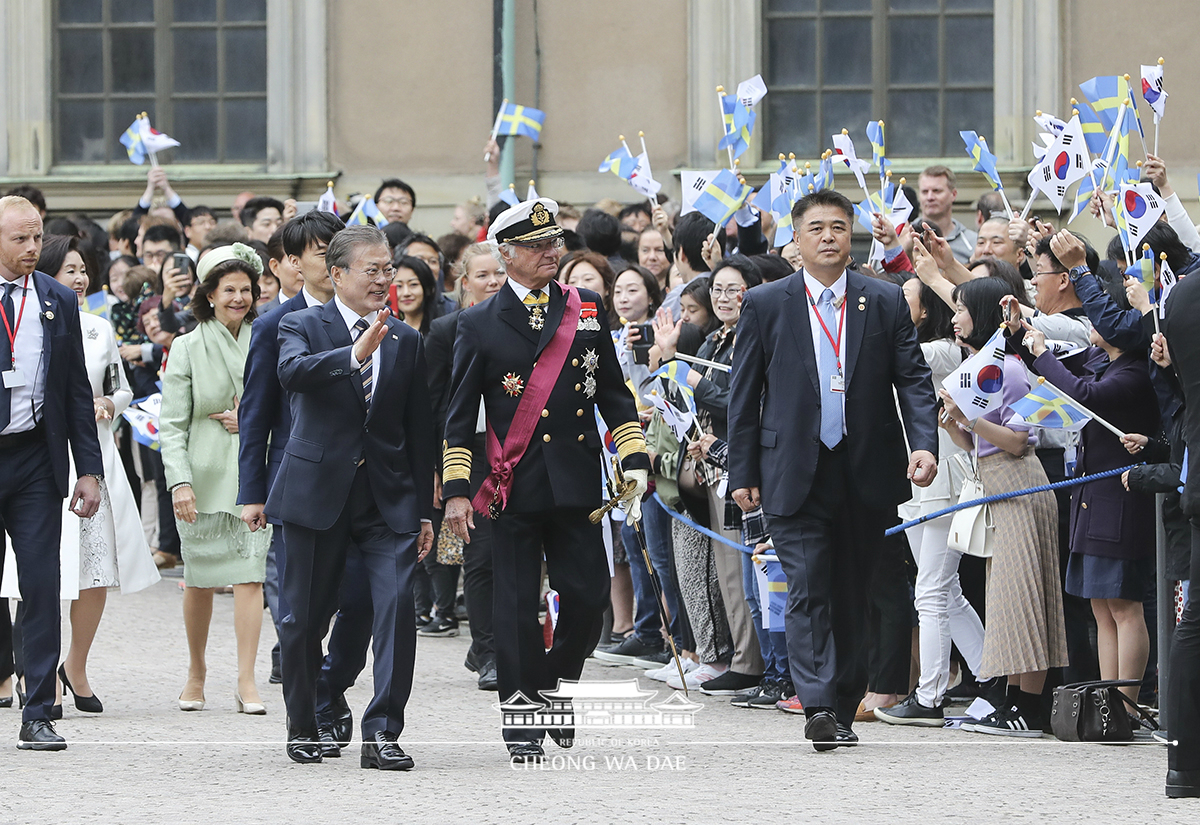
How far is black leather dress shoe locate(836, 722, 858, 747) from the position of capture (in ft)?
25.2

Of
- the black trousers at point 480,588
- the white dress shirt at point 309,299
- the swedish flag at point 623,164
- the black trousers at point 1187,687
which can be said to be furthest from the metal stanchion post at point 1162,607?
the swedish flag at point 623,164

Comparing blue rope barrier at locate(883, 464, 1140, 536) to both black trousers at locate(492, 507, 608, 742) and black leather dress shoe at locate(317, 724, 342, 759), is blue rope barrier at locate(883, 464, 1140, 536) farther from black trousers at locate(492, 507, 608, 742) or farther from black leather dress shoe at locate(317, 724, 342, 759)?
black leather dress shoe at locate(317, 724, 342, 759)

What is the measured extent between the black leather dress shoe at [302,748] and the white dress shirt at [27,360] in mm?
1709

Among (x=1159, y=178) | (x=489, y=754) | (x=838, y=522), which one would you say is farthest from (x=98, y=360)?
(x=1159, y=178)

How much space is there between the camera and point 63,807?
6.38 m

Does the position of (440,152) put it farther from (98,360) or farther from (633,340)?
(98,360)

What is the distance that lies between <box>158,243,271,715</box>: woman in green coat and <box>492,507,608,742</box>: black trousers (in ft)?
6.40

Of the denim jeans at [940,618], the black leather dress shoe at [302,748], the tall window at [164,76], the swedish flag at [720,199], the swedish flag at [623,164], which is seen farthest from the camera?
the tall window at [164,76]

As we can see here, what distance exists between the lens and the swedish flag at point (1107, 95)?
8.99m

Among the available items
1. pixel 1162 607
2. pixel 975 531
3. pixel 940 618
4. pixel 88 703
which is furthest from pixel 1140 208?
pixel 88 703

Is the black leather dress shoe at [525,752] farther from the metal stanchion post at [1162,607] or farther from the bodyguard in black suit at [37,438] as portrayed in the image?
the metal stanchion post at [1162,607]

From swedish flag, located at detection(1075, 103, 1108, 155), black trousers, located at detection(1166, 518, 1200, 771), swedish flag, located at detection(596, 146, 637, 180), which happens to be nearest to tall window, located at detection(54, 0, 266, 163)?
swedish flag, located at detection(596, 146, 637, 180)

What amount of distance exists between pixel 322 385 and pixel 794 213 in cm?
222

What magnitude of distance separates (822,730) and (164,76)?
A: 43.4ft
